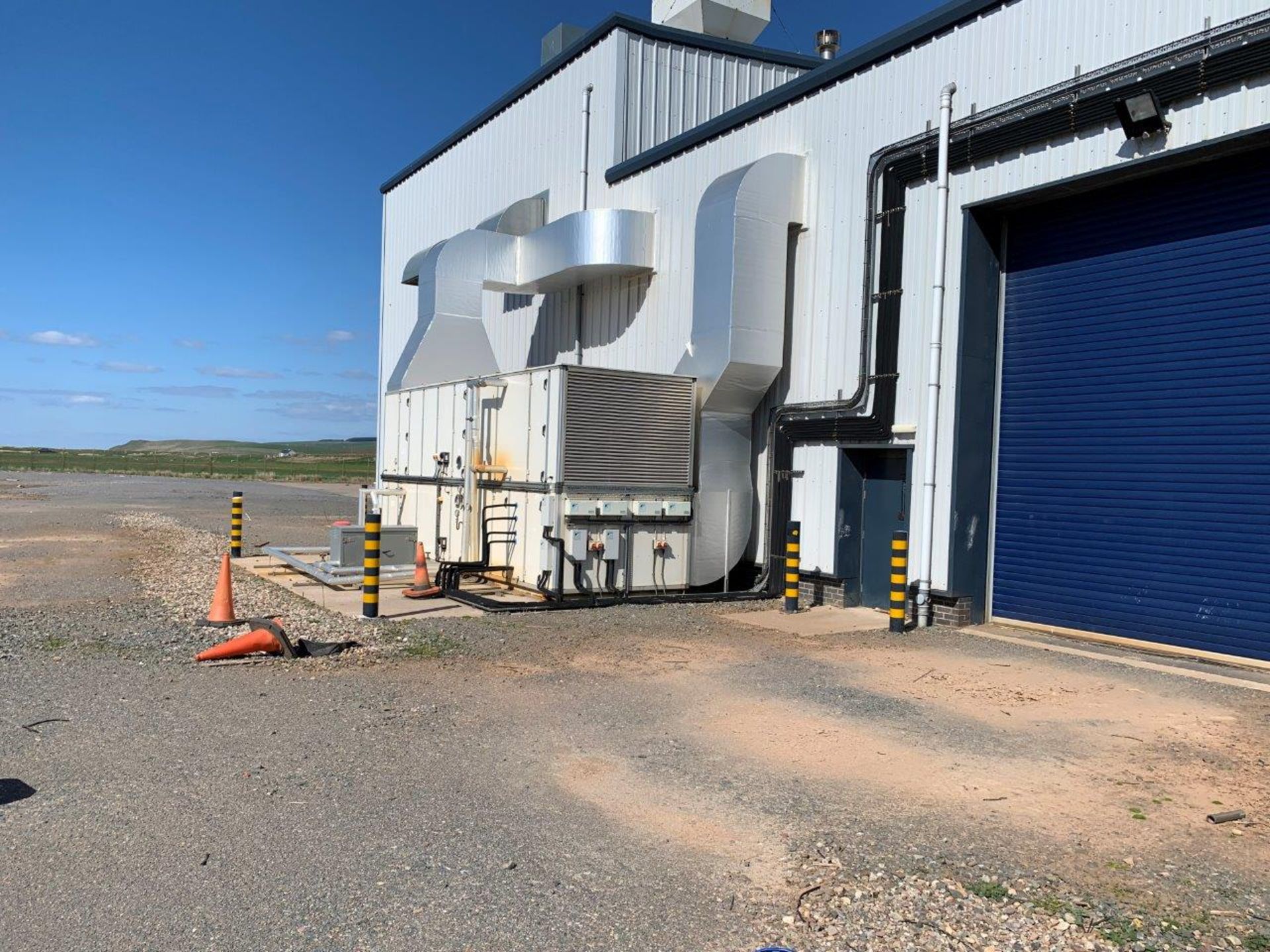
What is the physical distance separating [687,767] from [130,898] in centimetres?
320

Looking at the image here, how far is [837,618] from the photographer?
12359 millimetres

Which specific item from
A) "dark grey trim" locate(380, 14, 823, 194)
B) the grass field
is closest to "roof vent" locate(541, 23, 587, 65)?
"dark grey trim" locate(380, 14, 823, 194)

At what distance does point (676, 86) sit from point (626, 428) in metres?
9.21

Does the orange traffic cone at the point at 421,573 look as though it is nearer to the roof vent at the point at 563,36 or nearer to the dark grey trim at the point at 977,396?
the dark grey trim at the point at 977,396

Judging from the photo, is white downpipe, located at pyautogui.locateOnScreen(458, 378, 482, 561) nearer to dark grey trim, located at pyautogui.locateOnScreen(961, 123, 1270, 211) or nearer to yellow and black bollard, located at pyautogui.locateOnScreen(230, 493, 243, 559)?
yellow and black bollard, located at pyautogui.locateOnScreen(230, 493, 243, 559)

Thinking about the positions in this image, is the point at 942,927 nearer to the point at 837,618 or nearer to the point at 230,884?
the point at 230,884

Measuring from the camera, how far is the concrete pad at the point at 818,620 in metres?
11.6

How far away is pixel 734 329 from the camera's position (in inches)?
528

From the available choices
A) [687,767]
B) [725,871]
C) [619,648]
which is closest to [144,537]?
[619,648]

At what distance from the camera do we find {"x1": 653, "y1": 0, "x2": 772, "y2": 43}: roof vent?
20469 mm

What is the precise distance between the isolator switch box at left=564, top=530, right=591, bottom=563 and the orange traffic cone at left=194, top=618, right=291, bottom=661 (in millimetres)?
4380

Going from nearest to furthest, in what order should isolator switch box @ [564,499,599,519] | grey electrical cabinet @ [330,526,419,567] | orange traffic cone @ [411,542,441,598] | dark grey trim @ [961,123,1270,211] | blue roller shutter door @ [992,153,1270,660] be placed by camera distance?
dark grey trim @ [961,123,1270,211], blue roller shutter door @ [992,153,1270,660], isolator switch box @ [564,499,599,519], orange traffic cone @ [411,542,441,598], grey electrical cabinet @ [330,526,419,567]

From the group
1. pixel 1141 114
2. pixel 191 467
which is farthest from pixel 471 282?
pixel 191 467

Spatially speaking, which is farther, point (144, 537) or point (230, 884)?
point (144, 537)
